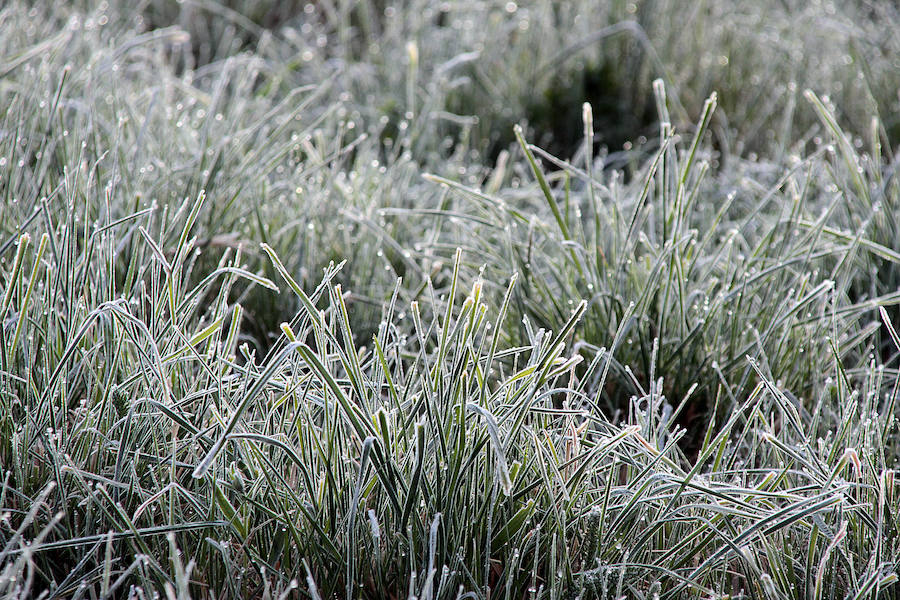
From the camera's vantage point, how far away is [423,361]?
1.10 meters

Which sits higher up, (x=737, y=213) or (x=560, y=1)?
(x=560, y=1)

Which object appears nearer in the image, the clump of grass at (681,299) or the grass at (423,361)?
the grass at (423,361)

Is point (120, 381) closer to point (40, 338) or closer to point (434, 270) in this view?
point (40, 338)

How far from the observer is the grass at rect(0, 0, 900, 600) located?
1094 millimetres

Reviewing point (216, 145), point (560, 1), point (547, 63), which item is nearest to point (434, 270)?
point (216, 145)

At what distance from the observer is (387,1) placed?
12.7 feet

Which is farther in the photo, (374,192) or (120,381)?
(374,192)

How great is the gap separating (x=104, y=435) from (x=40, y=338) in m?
0.26

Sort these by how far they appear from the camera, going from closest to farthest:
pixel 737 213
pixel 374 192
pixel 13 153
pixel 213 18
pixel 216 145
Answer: pixel 13 153 → pixel 216 145 → pixel 374 192 → pixel 737 213 → pixel 213 18

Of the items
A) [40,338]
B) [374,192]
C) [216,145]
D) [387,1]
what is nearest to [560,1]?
[387,1]

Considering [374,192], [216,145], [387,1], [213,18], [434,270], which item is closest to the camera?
[434,270]

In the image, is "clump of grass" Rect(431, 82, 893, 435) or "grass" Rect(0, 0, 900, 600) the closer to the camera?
"grass" Rect(0, 0, 900, 600)

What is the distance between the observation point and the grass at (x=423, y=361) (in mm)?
1094

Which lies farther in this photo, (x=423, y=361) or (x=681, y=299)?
(x=681, y=299)
